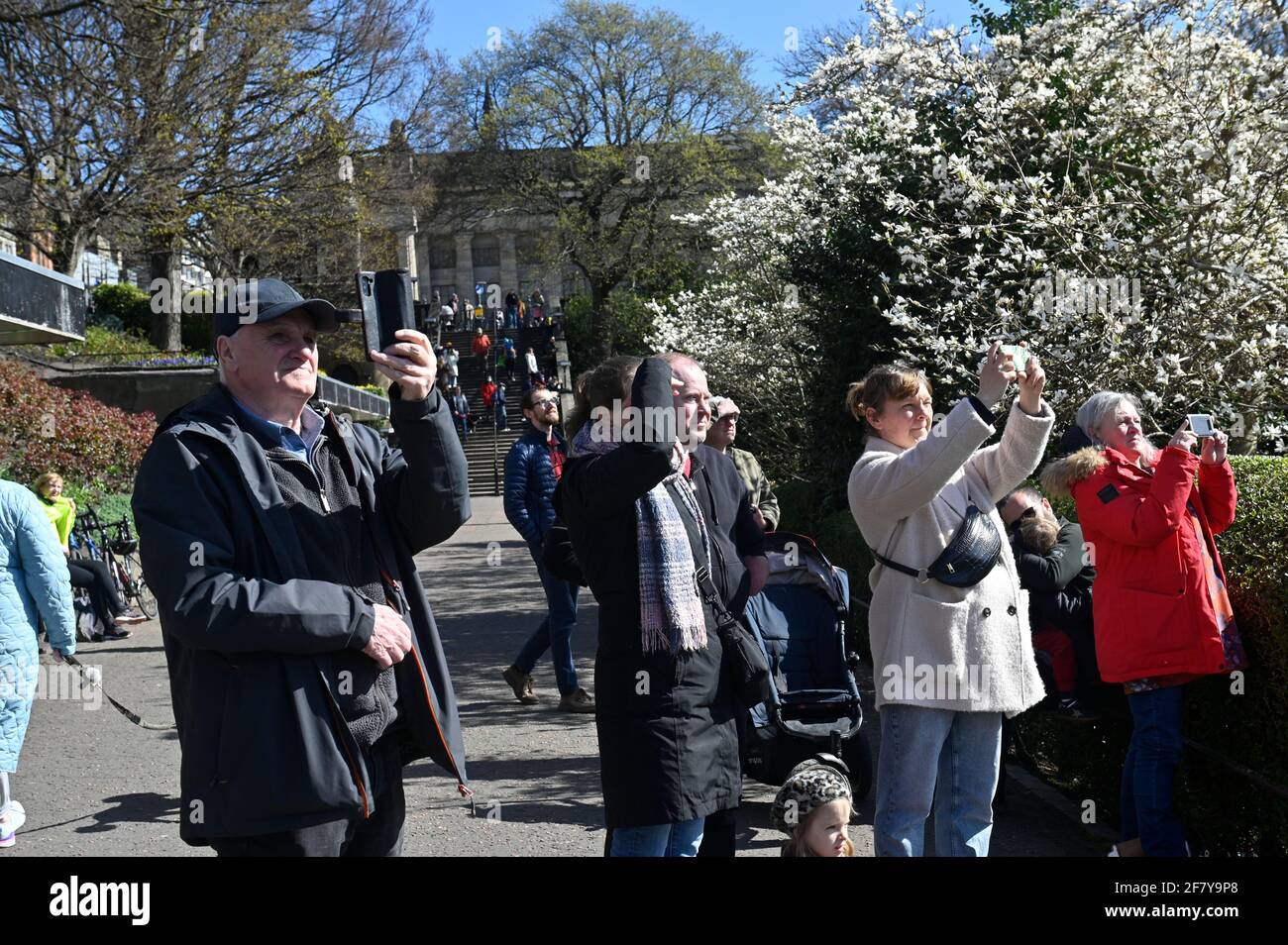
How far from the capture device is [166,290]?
30047 millimetres

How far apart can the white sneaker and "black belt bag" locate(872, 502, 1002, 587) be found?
14.5 feet

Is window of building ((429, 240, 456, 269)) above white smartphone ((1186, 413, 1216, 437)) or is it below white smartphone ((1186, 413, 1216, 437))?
above

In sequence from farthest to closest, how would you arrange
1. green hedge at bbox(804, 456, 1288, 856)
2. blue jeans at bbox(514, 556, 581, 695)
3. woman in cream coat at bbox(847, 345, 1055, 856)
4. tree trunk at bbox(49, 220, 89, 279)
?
tree trunk at bbox(49, 220, 89, 279) → blue jeans at bbox(514, 556, 581, 695) → green hedge at bbox(804, 456, 1288, 856) → woman in cream coat at bbox(847, 345, 1055, 856)

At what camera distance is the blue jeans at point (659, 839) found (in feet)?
11.8

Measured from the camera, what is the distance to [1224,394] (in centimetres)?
834

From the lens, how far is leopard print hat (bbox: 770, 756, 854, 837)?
166 inches

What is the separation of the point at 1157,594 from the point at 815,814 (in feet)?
5.42

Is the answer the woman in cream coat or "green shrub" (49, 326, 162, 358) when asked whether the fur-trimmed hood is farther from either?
"green shrub" (49, 326, 162, 358)

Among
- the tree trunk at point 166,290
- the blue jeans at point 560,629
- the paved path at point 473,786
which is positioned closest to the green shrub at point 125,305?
the tree trunk at point 166,290

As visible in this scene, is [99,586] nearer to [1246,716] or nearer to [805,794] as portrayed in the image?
[805,794]

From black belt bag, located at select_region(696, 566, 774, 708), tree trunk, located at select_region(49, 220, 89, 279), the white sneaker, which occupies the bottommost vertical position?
the white sneaker

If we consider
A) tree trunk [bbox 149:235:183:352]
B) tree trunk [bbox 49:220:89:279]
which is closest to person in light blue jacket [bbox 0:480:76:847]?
tree trunk [bbox 49:220:89:279]
